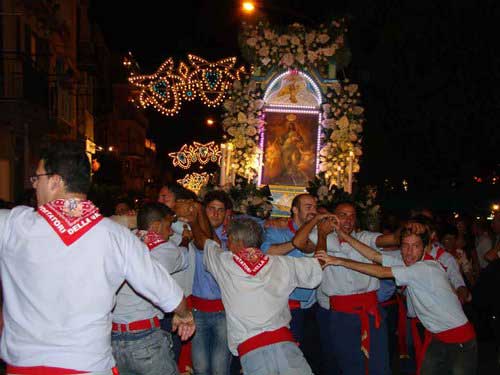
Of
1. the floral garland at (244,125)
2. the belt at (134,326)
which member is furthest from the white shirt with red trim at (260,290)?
the floral garland at (244,125)

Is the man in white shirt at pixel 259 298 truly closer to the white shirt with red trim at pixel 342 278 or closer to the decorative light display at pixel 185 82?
the white shirt with red trim at pixel 342 278

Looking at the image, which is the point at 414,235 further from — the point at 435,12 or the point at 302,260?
the point at 435,12

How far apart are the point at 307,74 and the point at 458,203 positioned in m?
10.6

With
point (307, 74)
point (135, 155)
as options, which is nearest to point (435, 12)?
point (307, 74)

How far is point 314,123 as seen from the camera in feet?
37.0

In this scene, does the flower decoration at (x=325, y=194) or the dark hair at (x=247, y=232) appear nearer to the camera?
the dark hair at (x=247, y=232)

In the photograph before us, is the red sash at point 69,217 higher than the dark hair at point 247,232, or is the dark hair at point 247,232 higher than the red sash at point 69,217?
the red sash at point 69,217

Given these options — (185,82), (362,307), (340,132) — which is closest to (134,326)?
(362,307)

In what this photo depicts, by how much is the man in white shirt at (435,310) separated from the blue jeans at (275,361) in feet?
4.03

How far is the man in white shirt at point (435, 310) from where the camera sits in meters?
5.39

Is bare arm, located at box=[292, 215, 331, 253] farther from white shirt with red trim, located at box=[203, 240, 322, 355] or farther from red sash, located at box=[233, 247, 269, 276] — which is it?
red sash, located at box=[233, 247, 269, 276]

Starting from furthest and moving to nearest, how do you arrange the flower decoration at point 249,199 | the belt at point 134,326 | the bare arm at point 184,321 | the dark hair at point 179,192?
the flower decoration at point 249,199 < the dark hair at point 179,192 < the belt at point 134,326 < the bare arm at point 184,321

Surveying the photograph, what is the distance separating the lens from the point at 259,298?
4410 millimetres

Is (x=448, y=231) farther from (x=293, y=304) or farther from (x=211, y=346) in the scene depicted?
(x=211, y=346)
